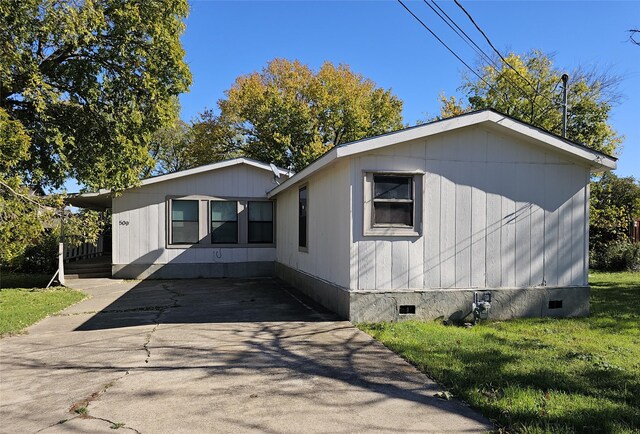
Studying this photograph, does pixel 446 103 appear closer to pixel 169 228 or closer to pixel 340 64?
pixel 340 64

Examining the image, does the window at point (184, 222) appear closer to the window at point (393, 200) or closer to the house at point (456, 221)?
the house at point (456, 221)

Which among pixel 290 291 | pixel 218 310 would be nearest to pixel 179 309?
pixel 218 310

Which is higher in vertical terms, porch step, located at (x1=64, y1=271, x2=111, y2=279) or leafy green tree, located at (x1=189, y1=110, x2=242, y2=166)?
leafy green tree, located at (x1=189, y1=110, x2=242, y2=166)

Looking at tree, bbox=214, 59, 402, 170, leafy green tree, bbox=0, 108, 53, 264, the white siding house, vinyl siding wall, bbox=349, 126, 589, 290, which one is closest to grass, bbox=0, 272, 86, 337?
leafy green tree, bbox=0, 108, 53, 264

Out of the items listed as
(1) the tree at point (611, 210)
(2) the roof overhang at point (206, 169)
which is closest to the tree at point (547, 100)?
(1) the tree at point (611, 210)

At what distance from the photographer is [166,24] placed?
488 inches

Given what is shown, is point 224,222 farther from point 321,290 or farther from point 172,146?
point 172,146

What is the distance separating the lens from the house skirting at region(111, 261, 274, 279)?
43.9 ft

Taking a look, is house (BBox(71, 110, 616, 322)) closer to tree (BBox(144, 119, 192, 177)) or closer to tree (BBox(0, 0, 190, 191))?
tree (BBox(0, 0, 190, 191))

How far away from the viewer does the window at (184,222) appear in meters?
13.7

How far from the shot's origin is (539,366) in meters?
4.64

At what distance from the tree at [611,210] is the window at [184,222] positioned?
1588 cm

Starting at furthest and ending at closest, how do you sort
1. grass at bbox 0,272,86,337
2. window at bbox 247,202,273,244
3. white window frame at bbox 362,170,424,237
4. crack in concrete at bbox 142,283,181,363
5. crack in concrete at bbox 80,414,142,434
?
window at bbox 247,202,273,244 < grass at bbox 0,272,86,337 < white window frame at bbox 362,170,424,237 < crack in concrete at bbox 142,283,181,363 < crack in concrete at bbox 80,414,142,434

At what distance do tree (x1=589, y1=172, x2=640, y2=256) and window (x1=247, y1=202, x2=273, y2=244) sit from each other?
44.0 ft
